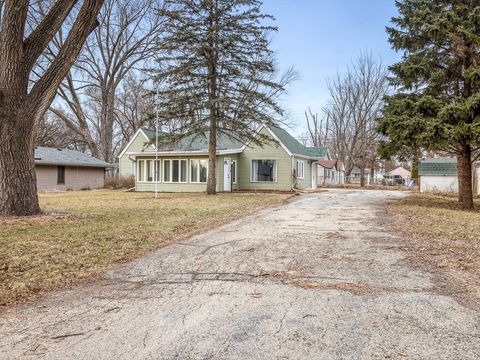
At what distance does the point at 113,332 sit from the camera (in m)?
2.95

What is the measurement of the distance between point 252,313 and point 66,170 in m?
28.2

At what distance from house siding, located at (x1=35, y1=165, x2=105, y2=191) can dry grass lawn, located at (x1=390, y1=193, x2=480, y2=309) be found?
79.8 ft

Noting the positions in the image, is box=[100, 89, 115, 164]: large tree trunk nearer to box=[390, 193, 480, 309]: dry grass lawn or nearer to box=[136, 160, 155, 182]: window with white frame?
box=[136, 160, 155, 182]: window with white frame

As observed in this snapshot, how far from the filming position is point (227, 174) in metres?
22.1

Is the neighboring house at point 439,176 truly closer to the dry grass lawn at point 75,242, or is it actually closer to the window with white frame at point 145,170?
the window with white frame at point 145,170

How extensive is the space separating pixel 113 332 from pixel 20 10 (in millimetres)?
8790

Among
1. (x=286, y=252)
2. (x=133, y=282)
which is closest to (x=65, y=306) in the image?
(x=133, y=282)

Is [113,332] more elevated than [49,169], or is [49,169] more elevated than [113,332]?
[49,169]

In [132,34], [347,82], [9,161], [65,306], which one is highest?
[132,34]

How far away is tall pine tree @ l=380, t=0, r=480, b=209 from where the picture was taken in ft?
38.7

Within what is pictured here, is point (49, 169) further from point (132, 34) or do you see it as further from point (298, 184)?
point (298, 184)

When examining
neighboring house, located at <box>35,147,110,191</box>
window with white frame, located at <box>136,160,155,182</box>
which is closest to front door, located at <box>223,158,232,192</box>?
window with white frame, located at <box>136,160,155,182</box>

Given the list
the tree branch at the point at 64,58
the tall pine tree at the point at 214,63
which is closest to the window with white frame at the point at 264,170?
the tall pine tree at the point at 214,63

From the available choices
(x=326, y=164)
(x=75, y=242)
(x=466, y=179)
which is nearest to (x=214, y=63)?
(x=466, y=179)
